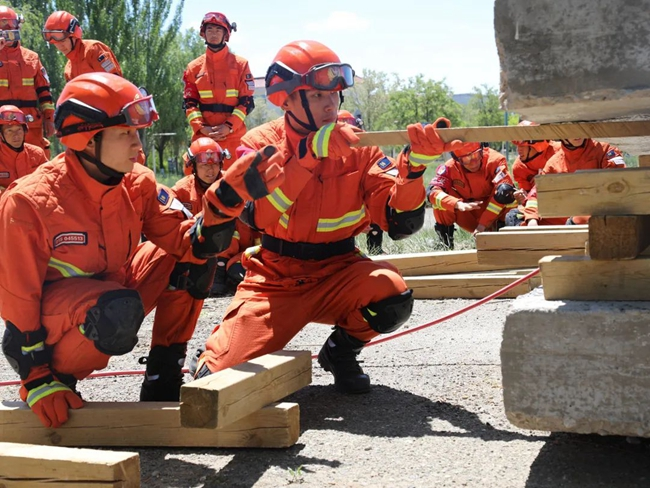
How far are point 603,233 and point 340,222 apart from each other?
149 cm

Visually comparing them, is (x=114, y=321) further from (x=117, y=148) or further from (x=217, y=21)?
(x=217, y=21)

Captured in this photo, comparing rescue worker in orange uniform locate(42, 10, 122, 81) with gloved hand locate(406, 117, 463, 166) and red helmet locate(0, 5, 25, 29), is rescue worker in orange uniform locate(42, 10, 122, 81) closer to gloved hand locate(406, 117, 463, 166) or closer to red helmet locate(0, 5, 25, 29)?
red helmet locate(0, 5, 25, 29)

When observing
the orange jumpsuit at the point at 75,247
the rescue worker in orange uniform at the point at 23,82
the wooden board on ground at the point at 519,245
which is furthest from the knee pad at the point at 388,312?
the rescue worker in orange uniform at the point at 23,82

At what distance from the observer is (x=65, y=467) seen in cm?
259

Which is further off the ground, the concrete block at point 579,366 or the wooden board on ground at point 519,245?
the wooden board on ground at point 519,245

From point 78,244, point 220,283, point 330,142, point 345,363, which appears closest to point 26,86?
point 220,283

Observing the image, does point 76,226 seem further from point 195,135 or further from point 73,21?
point 73,21

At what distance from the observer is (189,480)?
2906 mm

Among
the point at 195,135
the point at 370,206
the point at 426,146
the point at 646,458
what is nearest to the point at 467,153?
the point at 195,135

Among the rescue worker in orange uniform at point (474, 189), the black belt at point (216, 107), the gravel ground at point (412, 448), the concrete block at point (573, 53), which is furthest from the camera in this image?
the black belt at point (216, 107)

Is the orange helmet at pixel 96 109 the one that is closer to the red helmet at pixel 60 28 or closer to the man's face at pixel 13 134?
the man's face at pixel 13 134

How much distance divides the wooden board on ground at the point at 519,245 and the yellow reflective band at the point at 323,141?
0.96 metres

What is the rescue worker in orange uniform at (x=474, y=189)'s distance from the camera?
25.9 ft

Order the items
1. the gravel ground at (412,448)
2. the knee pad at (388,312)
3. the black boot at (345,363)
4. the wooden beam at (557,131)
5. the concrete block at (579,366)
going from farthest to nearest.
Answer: the black boot at (345,363), the knee pad at (388,312), the gravel ground at (412,448), the wooden beam at (557,131), the concrete block at (579,366)
